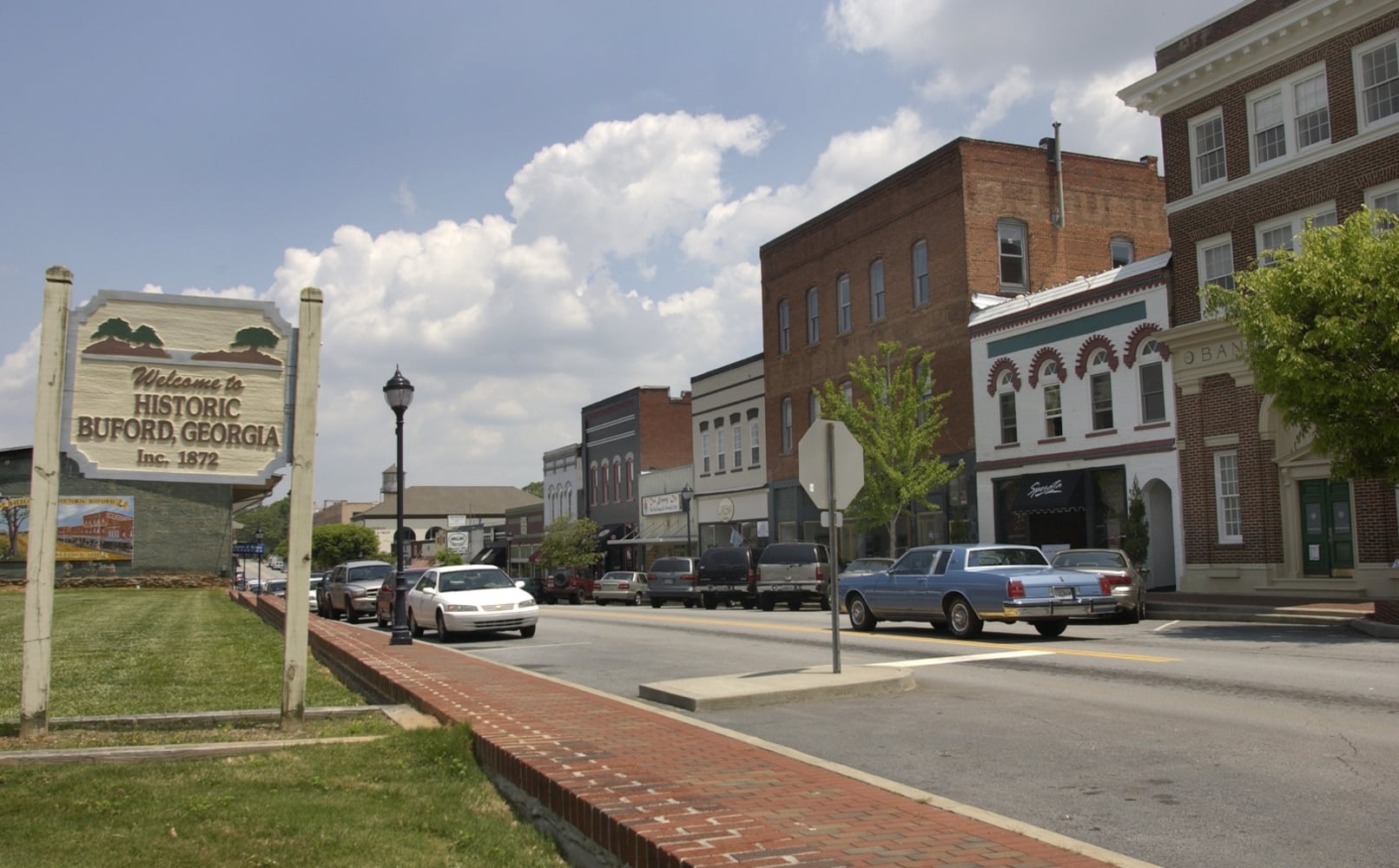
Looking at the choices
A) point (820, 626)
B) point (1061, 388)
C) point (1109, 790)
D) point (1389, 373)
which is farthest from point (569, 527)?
point (1109, 790)

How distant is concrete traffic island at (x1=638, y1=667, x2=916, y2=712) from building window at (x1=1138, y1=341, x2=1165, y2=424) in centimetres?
2112

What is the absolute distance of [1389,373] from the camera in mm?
18984

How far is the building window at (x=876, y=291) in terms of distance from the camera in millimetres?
43438

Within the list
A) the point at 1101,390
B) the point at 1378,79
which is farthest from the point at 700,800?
the point at 1101,390

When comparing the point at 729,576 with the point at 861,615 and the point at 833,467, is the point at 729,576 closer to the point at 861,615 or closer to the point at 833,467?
the point at 861,615

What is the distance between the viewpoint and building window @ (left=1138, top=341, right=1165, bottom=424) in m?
31.2

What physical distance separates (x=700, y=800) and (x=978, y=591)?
1347cm

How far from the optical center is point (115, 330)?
29.2 feet

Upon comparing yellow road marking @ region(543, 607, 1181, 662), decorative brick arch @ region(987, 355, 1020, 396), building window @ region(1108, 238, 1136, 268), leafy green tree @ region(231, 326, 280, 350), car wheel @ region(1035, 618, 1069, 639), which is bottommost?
yellow road marking @ region(543, 607, 1181, 662)

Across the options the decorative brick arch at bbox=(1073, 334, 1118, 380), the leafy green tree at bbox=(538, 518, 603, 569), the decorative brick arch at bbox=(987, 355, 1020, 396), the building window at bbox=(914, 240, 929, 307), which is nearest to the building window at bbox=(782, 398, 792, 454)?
the building window at bbox=(914, 240, 929, 307)

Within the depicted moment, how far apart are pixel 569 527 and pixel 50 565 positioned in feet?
182

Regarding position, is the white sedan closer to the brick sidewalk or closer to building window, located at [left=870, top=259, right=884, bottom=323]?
the brick sidewalk

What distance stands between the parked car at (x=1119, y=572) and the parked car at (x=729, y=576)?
1333cm

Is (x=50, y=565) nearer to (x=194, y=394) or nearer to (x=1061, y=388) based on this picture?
(x=194, y=394)
